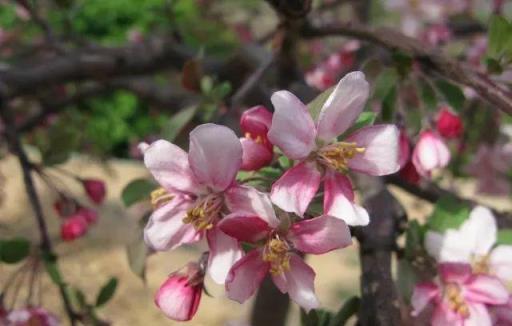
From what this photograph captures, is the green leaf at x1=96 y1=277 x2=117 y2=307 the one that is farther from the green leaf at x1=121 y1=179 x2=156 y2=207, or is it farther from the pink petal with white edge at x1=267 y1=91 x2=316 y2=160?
the pink petal with white edge at x1=267 y1=91 x2=316 y2=160

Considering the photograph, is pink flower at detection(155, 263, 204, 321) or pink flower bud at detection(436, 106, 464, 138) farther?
pink flower bud at detection(436, 106, 464, 138)

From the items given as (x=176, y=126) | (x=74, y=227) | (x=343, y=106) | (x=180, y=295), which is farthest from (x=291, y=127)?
(x=74, y=227)

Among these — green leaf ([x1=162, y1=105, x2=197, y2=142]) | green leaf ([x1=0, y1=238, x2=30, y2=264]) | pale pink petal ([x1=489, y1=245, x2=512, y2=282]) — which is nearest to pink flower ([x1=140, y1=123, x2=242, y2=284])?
green leaf ([x1=162, y1=105, x2=197, y2=142])

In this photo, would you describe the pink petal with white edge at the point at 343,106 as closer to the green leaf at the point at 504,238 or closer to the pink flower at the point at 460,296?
the pink flower at the point at 460,296

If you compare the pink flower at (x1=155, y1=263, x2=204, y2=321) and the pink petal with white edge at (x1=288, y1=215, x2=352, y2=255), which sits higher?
the pink petal with white edge at (x1=288, y1=215, x2=352, y2=255)

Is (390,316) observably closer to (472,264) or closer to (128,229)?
(472,264)

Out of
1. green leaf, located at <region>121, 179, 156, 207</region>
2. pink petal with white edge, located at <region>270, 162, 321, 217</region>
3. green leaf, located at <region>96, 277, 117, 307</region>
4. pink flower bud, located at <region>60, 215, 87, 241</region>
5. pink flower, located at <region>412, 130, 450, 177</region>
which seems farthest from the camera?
pink flower bud, located at <region>60, 215, 87, 241</region>

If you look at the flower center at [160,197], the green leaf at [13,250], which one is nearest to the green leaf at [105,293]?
the green leaf at [13,250]

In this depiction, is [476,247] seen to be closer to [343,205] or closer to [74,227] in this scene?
[343,205]
